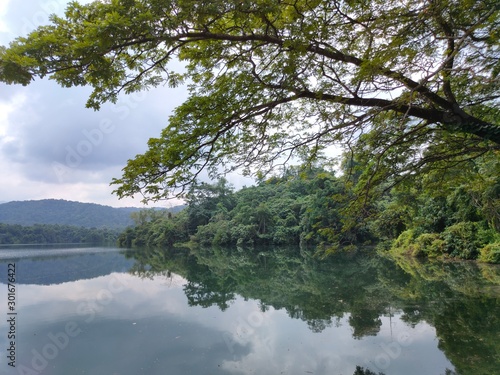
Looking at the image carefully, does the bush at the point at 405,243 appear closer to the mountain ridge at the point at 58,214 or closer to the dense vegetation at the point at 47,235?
the dense vegetation at the point at 47,235

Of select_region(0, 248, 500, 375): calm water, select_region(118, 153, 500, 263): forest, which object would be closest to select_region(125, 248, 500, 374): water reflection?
select_region(0, 248, 500, 375): calm water

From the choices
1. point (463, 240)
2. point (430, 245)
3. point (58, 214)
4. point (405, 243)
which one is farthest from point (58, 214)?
point (463, 240)

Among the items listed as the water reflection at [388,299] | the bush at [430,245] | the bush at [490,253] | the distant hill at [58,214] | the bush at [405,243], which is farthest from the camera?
the distant hill at [58,214]

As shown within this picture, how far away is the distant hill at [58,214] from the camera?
74438 mm

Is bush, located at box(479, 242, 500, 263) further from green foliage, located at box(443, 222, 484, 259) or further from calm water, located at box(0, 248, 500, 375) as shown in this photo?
calm water, located at box(0, 248, 500, 375)

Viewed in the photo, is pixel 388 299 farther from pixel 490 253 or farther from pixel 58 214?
pixel 58 214

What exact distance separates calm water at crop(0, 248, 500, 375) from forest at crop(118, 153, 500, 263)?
1528 mm

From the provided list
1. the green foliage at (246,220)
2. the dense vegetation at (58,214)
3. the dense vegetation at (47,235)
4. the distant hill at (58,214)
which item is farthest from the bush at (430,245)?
the dense vegetation at (58,214)

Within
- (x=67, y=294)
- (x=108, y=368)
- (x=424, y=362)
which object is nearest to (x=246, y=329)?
(x=108, y=368)

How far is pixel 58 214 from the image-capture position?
79.8 meters

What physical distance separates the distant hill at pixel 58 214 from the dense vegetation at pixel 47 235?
1015 cm

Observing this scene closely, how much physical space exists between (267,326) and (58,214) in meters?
87.2

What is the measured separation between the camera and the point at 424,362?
14.5 ft

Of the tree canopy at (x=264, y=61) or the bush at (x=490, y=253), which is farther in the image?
the bush at (x=490, y=253)
